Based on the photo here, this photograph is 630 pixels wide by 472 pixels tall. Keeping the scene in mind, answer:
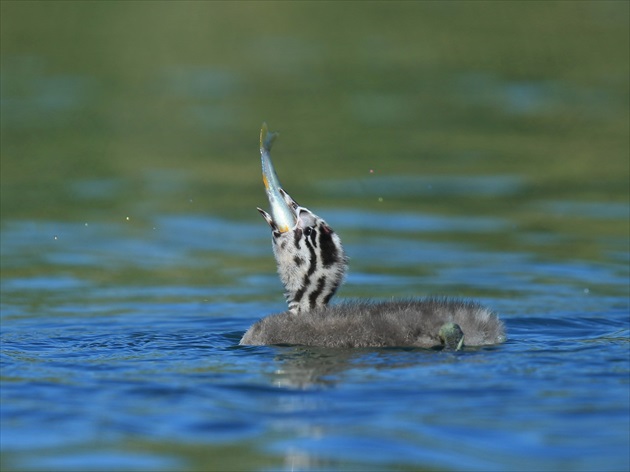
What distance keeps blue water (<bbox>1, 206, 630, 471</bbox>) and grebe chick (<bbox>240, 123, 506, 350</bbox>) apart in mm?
174

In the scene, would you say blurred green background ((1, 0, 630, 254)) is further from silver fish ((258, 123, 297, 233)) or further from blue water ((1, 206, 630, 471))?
silver fish ((258, 123, 297, 233))

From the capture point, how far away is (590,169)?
19922 millimetres

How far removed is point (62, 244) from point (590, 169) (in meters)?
7.64

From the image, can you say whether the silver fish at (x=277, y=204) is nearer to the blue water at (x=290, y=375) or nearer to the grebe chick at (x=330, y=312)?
the grebe chick at (x=330, y=312)

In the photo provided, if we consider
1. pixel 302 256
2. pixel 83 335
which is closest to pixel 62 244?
pixel 83 335

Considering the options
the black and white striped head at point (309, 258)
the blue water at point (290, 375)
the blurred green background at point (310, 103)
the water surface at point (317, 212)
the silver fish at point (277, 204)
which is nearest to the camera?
the blue water at point (290, 375)

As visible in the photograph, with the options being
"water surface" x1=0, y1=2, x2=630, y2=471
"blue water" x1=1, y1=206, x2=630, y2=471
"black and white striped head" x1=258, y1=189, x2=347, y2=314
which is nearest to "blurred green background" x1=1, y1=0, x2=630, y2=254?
Result: "water surface" x1=0, y1=2, x2=630, y2=471

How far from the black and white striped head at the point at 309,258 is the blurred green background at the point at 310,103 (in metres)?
5.35

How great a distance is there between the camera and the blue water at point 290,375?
8758mm

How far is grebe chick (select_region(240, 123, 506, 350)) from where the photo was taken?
11258mm

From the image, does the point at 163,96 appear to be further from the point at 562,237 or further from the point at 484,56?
the point at 562,237

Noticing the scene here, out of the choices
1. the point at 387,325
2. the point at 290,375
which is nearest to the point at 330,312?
the point at 387,325

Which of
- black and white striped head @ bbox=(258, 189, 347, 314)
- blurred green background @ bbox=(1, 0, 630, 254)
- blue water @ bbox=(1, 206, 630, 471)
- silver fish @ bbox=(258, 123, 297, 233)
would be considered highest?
blurred green background @ bbox=(1, 0, 630, 254)

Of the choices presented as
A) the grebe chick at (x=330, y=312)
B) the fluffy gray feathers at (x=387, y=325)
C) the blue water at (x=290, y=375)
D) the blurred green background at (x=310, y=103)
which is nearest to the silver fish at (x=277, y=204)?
the grebe chick at (x=330, y=312)
